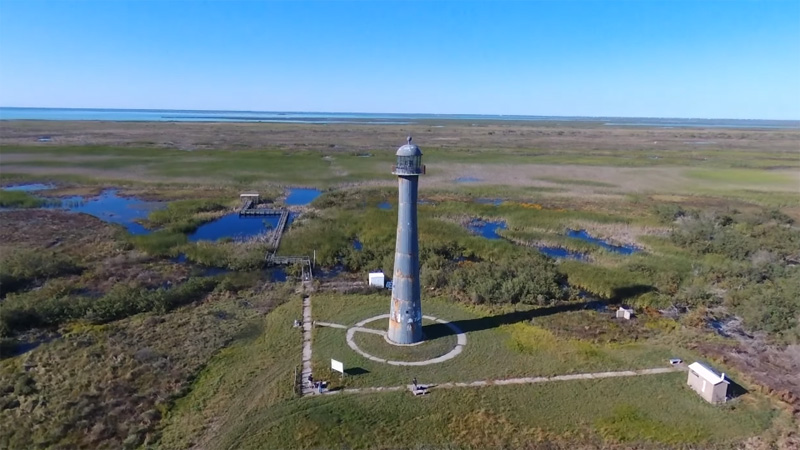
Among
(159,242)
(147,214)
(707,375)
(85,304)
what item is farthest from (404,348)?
(147,214)

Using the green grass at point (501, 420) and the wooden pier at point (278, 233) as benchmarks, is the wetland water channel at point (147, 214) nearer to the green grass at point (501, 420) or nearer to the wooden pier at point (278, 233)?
the wooden pier at point (278, 233)

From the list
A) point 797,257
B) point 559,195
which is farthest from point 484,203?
point 797,257

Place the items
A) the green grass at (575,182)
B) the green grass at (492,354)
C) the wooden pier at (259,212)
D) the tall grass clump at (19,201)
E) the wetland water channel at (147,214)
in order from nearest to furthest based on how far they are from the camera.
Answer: the green grass at (492,354)
the wetland water channel at (147,214)
the wooden pier at (259,212)
the tall grass clump at (19,201)
the green grass at (575,182)

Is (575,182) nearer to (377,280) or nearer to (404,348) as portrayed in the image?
(377,280)

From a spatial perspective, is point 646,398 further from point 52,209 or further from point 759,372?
point 52,209

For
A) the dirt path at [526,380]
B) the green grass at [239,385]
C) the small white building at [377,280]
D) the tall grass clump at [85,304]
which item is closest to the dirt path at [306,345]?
the green grass at [239,385]

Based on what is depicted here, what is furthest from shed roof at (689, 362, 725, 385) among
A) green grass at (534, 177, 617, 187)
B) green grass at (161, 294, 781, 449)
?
green grass at (534, 177, 617, 187)
